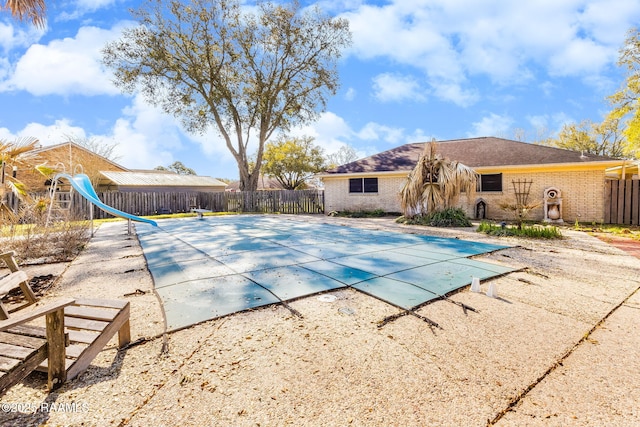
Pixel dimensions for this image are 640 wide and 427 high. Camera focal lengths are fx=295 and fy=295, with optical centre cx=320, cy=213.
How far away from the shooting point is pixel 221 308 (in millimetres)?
3299

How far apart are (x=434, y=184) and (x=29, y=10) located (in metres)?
12.2

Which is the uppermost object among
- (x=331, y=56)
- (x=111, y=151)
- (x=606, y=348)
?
(x=331, y=56)

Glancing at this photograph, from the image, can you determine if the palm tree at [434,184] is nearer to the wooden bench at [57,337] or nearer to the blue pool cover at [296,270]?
the blue pool cover at [296,270]

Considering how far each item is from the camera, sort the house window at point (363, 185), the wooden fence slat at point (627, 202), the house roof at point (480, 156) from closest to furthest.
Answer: the wooden fence slat at point (627, 202) → the house roof at point (480, 156) → the house window at point (363, 185)

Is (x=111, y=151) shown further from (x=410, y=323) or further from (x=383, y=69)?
(x=410, y=323)

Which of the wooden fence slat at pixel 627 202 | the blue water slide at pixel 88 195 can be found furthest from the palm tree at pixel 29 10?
the wooden fence slat at pixel 627 202

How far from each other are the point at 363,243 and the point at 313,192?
481 inches

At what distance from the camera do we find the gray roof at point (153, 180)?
899 inches

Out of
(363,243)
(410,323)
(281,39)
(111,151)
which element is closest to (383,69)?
(281,39)

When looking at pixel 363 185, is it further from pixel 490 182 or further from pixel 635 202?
pixel 635 202

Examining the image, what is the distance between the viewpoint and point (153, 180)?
973 inches

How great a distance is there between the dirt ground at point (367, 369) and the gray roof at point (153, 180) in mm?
23236

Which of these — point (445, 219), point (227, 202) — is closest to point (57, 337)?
point (445, 219)

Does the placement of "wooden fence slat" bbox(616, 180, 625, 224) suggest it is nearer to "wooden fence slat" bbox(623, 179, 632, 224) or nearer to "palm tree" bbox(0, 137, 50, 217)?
"wooden fence slat" bbox(623, 179, 632, 224)
